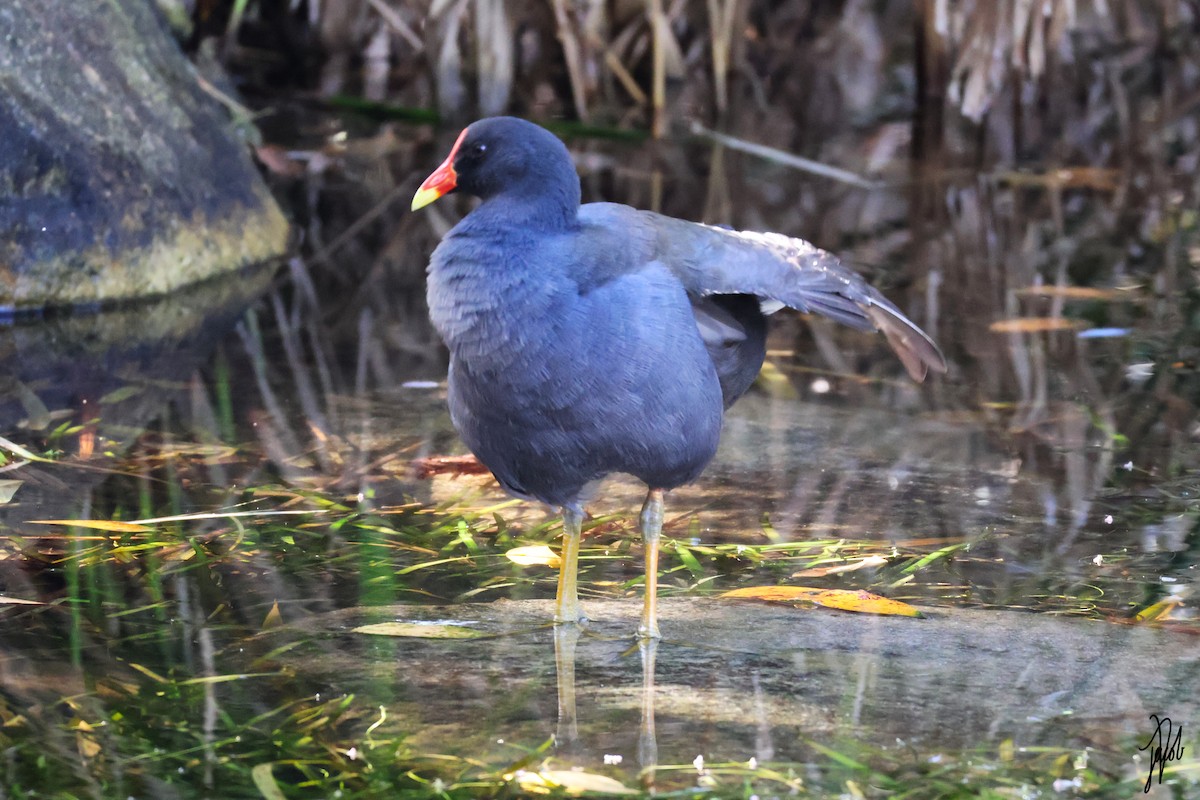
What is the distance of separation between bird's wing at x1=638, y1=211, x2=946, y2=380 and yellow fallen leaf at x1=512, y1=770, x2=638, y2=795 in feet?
3.17

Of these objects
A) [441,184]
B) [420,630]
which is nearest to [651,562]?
[420,630]

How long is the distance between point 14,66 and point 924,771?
12.8 ft

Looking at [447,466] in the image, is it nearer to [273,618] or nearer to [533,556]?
[533,556]

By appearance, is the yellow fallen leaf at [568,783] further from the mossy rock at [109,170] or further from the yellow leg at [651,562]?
the mossy rock at [109,170]

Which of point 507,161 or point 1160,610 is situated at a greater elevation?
point 507,161

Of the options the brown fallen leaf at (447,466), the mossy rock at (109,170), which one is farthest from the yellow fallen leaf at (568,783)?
the mossy rock at (109,170)

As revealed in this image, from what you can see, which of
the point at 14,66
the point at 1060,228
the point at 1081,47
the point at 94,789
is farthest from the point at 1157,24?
the point at 94,789

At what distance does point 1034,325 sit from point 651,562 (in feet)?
7.69

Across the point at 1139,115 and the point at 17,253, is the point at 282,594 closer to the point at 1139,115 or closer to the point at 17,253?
the point at 17,253

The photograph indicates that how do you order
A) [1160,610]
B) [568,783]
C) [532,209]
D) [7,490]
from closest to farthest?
[568,783] < [532,209] < [1160,610] < [7,490]

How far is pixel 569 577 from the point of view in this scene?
9.09 feet

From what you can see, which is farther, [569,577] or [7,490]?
[7,490]

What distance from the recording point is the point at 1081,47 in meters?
9.08
